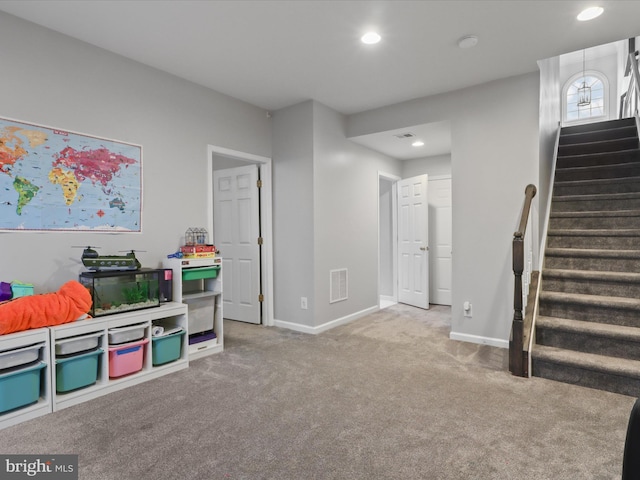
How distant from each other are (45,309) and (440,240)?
16.3 feet

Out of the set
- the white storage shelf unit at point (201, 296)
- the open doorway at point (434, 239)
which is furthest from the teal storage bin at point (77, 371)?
the open doorway at point (434, 239)

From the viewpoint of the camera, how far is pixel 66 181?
268 centimetres

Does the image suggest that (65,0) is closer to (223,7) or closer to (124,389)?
(223,7)

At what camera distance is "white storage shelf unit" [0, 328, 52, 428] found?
2.08 m

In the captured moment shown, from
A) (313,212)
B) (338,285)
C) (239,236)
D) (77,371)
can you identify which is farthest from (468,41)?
(77,371)

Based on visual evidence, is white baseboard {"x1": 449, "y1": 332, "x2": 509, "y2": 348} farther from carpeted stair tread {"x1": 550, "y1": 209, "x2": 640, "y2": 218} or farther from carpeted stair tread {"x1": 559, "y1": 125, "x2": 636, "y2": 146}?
carpeted stair tread {"x1": 559, "y1": 125, "x2": 636, "y2": 146}

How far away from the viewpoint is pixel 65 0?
2.29m

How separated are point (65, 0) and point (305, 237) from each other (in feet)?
8.91

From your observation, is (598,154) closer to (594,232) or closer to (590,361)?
(594,232)

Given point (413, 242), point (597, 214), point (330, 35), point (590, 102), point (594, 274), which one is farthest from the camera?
point (590, 102)

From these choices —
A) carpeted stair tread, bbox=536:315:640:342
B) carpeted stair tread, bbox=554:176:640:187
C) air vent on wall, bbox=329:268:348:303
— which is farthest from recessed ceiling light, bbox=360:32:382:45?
carpeted stair tread, bbox=554:176:640:187

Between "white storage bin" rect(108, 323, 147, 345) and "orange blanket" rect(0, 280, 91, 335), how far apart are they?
9.7 inches

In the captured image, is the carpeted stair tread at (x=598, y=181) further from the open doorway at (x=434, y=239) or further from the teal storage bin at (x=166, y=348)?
the teal storage bin at (x=166, y=348)

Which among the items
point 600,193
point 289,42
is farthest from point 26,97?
point 600,193
